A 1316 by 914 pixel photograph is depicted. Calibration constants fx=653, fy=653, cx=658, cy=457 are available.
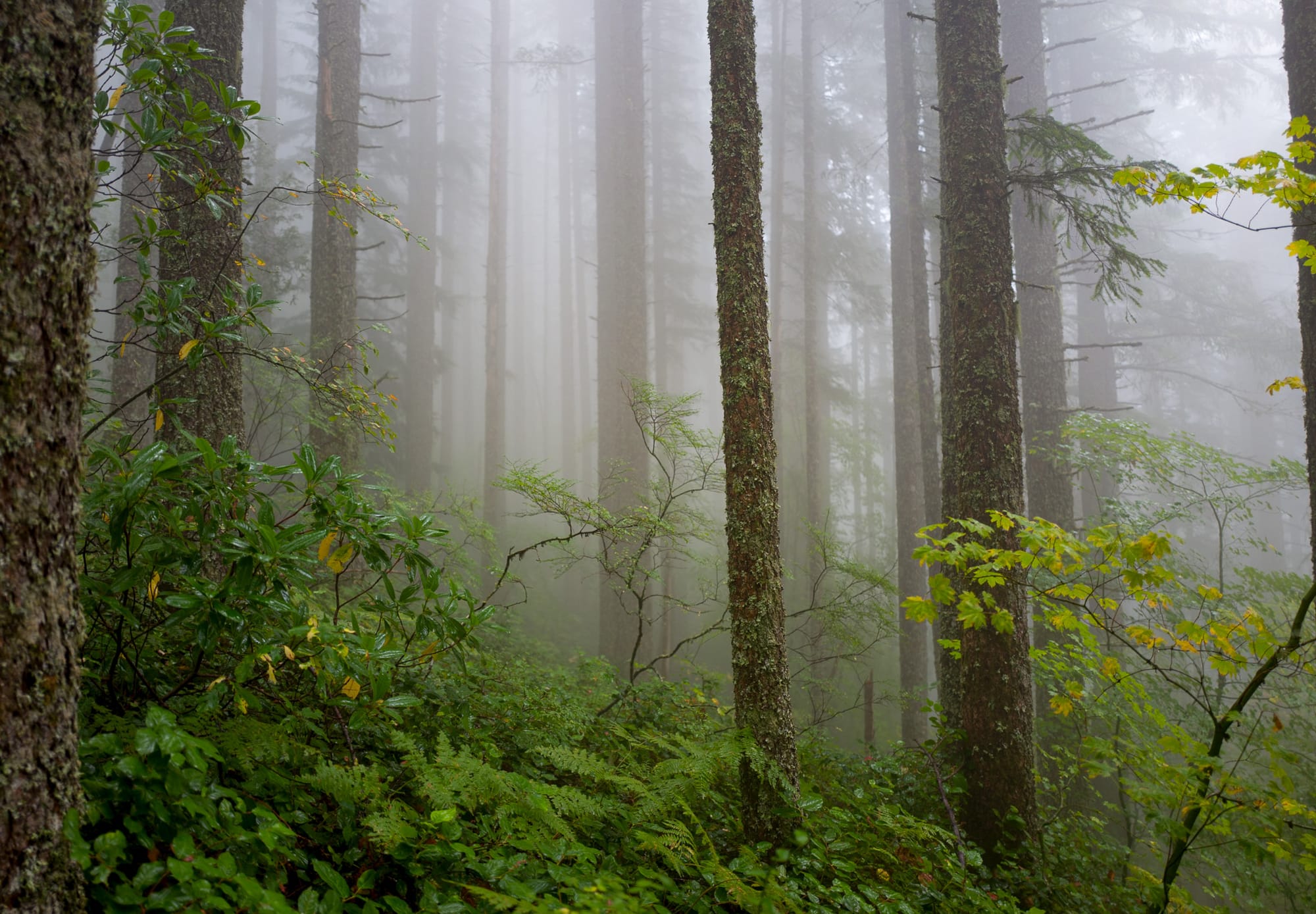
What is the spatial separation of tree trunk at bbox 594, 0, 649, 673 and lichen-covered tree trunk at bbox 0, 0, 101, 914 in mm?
8298

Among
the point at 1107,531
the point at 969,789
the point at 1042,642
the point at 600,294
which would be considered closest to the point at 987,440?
the point at 1107,531

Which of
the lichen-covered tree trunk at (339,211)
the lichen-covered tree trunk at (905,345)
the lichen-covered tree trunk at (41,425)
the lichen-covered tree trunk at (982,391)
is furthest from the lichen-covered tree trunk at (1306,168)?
the lichen-covered tree trunk at (339,211)

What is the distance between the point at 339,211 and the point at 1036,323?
10865 millimetres

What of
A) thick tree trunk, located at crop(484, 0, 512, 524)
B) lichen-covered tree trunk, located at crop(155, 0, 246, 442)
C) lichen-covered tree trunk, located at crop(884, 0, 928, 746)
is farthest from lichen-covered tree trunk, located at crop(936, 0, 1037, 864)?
thick tree trunk, located at crop(484, 0, 512, 524)

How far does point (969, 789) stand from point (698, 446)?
3200mm

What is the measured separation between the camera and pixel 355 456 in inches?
333

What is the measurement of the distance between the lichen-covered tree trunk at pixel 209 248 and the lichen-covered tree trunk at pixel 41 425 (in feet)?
8.72

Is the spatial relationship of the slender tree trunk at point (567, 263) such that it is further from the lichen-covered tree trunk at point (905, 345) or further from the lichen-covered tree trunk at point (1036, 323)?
the lichen-covered tree trunk at point (1036, 323)

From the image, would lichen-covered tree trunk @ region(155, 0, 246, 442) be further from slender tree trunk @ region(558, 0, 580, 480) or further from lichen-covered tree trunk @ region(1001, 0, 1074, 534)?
slender tree trunk @ region(558, 0, 580, 480)

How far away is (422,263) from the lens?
19.1 m

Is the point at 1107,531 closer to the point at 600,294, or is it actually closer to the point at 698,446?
the point at 698,446

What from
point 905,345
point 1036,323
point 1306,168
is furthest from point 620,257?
point 1306,168

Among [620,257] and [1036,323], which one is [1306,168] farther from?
[620,257]

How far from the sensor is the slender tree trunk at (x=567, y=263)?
2589cm
